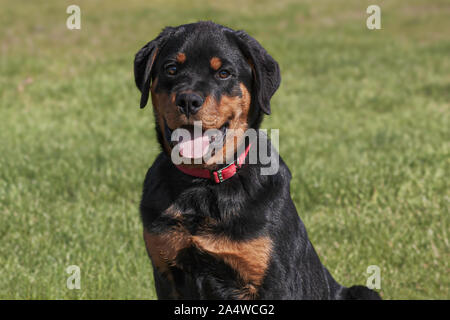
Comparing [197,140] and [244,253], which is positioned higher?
[197,140]

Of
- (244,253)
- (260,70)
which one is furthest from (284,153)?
(244,253)

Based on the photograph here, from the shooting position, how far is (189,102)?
11.5 feet

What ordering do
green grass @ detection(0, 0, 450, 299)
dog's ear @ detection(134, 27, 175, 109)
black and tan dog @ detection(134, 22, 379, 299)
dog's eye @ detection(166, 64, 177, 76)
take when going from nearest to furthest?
black and tan dog @ detection(134, 22, 379, 299) → dog's eye @ detection(166, 64, 177, 76) → dog's ear @ detection(134, 27, 175, 109) → green grass @ detection(0, 0, 450, 299)

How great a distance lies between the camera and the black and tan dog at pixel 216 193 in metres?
3.62

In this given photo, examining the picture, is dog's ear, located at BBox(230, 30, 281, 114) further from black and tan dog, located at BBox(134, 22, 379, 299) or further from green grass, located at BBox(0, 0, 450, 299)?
green grass, located at BBox(0, 0, 450, 299)

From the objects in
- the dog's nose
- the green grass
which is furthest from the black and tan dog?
the green grass

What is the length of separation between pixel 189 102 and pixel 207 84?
190 millimetres

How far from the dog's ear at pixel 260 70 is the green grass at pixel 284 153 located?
1937mm

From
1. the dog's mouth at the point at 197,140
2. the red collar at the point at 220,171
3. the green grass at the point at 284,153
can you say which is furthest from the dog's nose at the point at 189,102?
the green grass at the point at 284,153

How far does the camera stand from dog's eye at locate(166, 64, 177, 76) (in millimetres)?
3748

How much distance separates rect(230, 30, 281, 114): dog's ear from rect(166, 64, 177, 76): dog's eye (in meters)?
0.41

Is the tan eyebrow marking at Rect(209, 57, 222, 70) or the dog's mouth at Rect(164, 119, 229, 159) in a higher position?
the tan eyebrow marking at Rect(209, 57, 222, 70)

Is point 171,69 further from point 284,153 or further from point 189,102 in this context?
point 284,153

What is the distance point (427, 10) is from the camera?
786 inches
